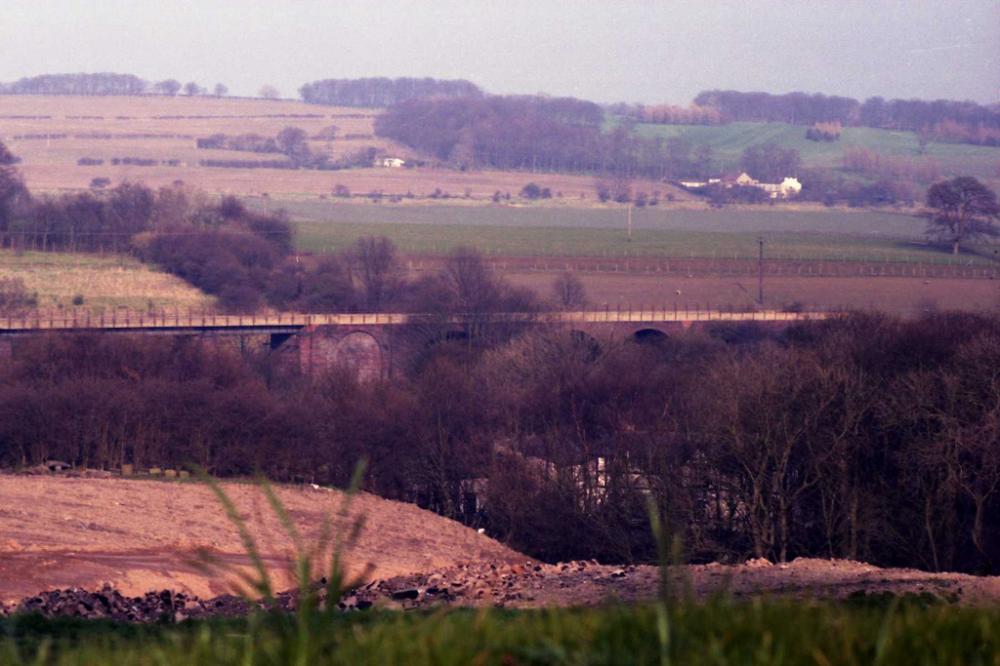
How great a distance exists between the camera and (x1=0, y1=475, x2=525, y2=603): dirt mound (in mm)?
19875

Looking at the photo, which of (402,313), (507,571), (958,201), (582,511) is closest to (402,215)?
(402,313)

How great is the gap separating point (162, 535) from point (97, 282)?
1536 inches

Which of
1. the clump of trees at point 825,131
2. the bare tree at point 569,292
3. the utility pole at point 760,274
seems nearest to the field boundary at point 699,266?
the utility pole at point 760,274

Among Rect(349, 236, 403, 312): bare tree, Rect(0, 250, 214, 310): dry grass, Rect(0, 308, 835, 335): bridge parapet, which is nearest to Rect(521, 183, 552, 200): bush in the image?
Rect(349, 236, 403, 312): bare tree

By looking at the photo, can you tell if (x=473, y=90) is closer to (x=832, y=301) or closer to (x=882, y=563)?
(x=832, y=301)

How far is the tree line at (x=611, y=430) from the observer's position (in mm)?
25609

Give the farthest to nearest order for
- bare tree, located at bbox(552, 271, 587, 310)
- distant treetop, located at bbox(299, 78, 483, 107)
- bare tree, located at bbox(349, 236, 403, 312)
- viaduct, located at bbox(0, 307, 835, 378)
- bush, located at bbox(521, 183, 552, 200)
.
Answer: distant treetop, located at bbox(299, 78, 483, 107), bush, located at bbox(521, 183, 552, 200), bare tree, located at bbox(349, 236, 403, 312), bare tree, located at bbox(552, 271, 587, 310), viaduct, located at bbox(0, 307, 835, 378)

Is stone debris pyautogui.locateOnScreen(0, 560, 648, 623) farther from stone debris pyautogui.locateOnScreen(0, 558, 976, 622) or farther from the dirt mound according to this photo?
the dirt mound

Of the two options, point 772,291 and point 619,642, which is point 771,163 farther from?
point 619,642

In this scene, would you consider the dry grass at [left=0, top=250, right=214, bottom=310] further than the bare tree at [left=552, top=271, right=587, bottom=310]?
No

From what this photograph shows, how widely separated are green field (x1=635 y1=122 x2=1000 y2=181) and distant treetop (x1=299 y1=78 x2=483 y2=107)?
2070 inches

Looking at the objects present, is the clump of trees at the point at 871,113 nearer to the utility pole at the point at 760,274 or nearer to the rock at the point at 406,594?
the utility pole at the point at 760,274

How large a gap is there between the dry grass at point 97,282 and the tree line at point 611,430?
1160cm

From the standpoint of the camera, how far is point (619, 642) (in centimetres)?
350
